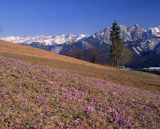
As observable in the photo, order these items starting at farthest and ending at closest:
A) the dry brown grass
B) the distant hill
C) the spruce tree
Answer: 1. the spruce tree
2. the dry brown grass
3. the distant hill

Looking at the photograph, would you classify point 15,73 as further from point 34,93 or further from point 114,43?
point 114,43

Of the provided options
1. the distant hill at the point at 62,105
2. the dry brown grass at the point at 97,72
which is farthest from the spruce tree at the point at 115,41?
the distant hill at the point at 62,105

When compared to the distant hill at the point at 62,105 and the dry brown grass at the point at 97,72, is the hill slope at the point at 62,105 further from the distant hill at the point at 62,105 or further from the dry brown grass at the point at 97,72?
the dry brown grass at the point at 97,72

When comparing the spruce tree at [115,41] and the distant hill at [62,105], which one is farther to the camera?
the spruce tree at [115,41]

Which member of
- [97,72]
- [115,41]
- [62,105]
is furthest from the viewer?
[115,41]

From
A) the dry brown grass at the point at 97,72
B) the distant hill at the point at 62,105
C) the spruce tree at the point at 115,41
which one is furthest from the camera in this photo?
the spruce tree at the point at 115,41

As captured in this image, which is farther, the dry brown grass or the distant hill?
the dry brown grass

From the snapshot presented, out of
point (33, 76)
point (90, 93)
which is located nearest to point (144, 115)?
point (90, 93)

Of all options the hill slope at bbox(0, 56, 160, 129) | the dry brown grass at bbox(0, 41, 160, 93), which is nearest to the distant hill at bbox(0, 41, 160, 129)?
the hill slope at bbox(0, 56, 160, 129)

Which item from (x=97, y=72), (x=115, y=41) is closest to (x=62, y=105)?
(x=97, y=72)

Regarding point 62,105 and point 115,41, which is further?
point 115,41

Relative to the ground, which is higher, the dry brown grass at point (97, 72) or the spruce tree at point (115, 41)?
the spruce tree at point (115, 41)

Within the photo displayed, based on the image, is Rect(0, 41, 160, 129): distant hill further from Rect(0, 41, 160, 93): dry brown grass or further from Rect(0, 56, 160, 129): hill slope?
Rect(0, 41, 160, 93): dry brown grass

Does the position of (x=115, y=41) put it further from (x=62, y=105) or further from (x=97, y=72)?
(x=62, y=105)
